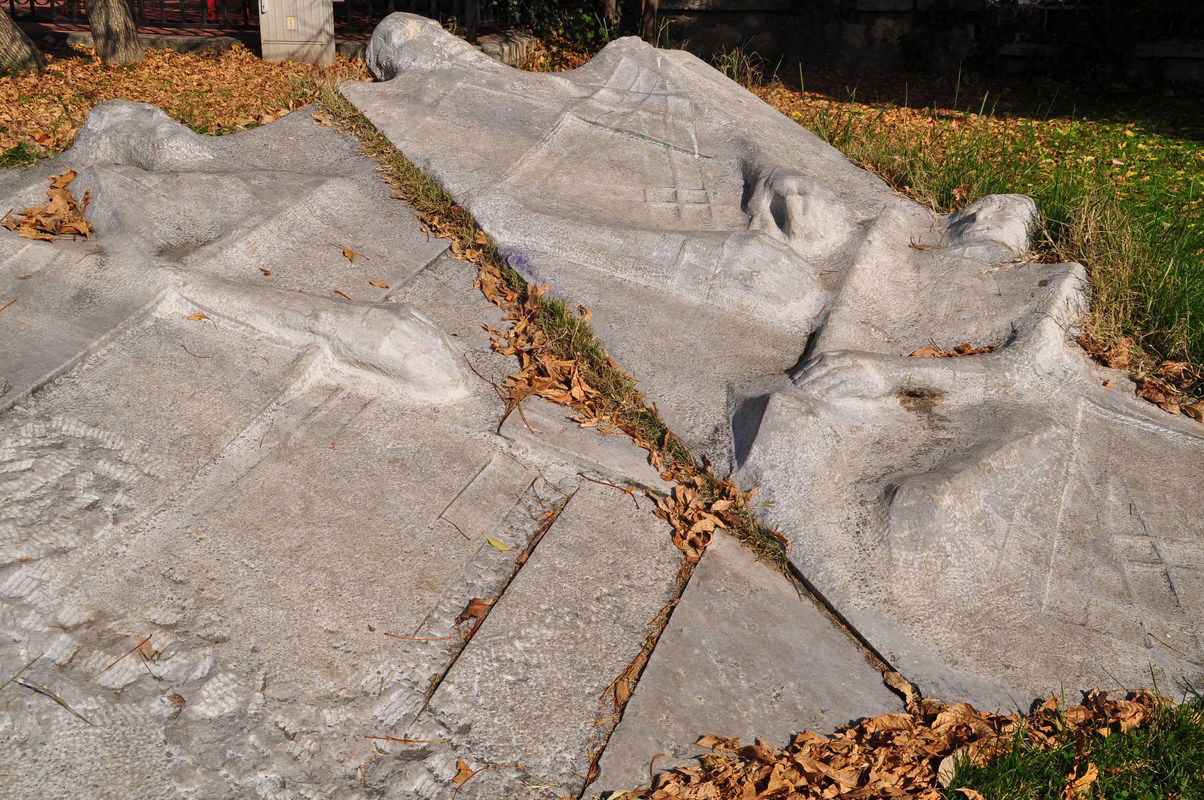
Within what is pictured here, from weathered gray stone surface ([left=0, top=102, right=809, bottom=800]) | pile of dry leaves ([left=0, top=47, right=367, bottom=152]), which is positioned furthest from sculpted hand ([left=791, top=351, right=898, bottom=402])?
pile of dry leaves ([left=0, top=47, right=367, bottom=152])

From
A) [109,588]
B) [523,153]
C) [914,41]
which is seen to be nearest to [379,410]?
[109,588]

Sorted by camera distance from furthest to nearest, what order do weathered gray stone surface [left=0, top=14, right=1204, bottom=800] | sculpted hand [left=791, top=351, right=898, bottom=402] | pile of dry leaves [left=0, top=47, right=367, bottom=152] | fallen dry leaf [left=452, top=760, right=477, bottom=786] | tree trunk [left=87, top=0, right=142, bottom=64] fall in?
tree trunk [left=87, top=0, right=142, bottom=64]
pile of dry leaves [left=0, top=47, right=367, bottom=152]
sculpted hand [left=791, top=351, right=898, bottom=402]
weathered gray stone surface [left=0, top=14, right=1204, bottom=800]
fallen dry leaf [left=452, top=760, right=477, bottom=786]

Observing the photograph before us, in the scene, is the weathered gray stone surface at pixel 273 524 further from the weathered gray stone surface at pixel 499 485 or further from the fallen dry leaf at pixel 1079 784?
the fallen dry leaf at pixel 1079 784

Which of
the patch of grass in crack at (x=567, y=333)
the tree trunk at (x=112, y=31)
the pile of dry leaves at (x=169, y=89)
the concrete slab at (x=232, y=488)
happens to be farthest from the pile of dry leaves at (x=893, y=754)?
the tree trunk at (x=112, y=31)

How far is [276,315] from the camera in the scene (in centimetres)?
315

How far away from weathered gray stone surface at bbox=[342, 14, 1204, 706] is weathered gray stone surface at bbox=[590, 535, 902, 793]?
12 cm

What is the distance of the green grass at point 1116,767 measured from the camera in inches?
87.2

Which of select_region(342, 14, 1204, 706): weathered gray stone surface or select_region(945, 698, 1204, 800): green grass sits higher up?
select_region(342, 14, 1204, 706): weathered gray stone surface

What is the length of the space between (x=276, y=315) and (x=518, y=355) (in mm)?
853

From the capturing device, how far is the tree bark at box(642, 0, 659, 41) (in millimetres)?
8492

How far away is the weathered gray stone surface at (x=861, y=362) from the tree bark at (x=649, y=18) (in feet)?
13.0

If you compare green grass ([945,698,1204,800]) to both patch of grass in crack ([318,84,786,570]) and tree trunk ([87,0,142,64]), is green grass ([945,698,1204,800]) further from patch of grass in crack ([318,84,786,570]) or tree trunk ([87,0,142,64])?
tree trunk ([87,0,142,64])

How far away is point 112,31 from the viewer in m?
7.20

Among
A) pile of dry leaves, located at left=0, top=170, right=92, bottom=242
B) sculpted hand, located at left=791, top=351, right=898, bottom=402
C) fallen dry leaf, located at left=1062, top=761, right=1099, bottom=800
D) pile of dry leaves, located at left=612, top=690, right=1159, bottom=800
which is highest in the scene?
pile of dry leaves, located at left=0, top=170, right=92, bottom=242
